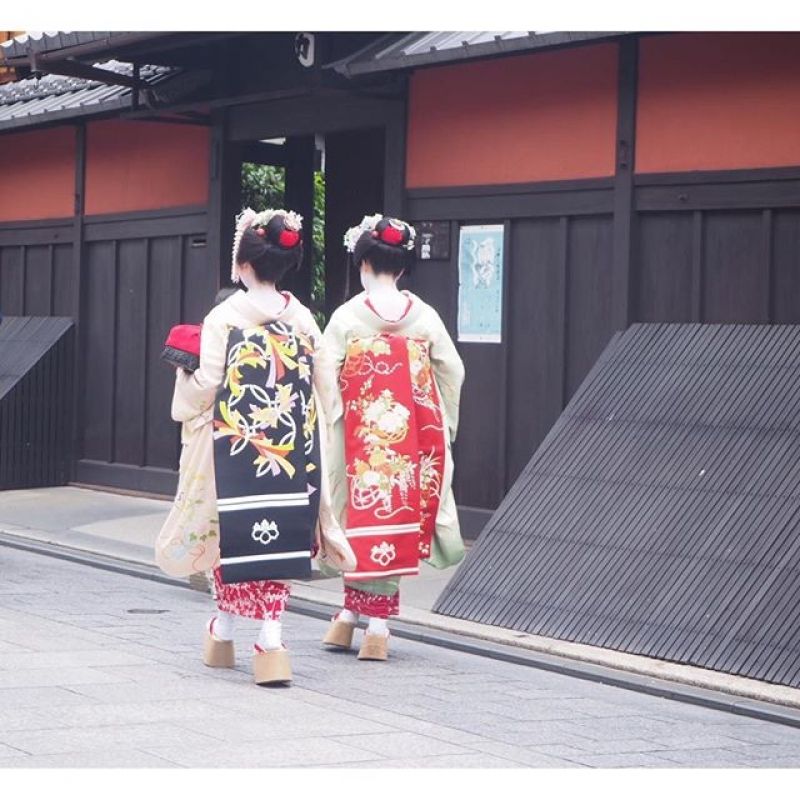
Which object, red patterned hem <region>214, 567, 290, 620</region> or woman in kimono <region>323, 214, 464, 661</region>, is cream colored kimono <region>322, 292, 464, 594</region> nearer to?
woman in kimono <region>323, 214, 464, 661</region>

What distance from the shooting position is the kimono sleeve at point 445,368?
8.03 meters

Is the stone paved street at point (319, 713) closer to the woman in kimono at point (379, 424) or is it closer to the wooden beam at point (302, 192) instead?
the woman in kimono at point (379, 424)

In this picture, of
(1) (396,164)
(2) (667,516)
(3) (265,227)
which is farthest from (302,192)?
(3) (265,227)

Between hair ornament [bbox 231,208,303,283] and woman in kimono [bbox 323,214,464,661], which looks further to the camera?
woman in kimono [bbox 323,214,464,661]

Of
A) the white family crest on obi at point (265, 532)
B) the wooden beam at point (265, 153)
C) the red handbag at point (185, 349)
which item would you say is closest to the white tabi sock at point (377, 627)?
the white family crest on obi at point (265, 532)

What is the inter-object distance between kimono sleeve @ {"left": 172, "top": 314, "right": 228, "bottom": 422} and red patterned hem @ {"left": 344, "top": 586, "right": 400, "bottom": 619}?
1.23 m

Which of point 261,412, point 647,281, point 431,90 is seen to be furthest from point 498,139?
point 261,412

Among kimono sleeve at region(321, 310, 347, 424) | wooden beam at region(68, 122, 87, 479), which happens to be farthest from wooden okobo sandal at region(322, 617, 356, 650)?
wooden beam at region(68, 122, 87, 479)

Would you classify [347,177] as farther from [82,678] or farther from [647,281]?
[82,678]

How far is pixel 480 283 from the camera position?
37.9 feet

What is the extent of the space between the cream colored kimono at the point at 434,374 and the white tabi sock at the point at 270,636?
2.37 feet

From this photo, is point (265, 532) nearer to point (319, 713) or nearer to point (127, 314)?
point (319, 713)

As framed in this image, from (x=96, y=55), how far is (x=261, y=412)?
638cm

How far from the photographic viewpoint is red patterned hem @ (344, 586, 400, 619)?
25.8 ft
